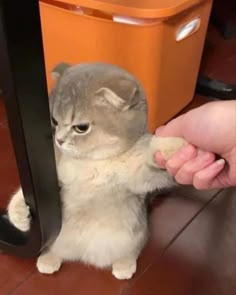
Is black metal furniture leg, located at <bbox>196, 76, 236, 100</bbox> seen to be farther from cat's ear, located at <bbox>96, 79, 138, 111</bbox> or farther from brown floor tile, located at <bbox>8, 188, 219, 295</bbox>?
cat's ear, located at <bbox>96, 79, 138, 111</bbox>

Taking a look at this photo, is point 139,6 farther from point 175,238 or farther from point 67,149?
point 175,238

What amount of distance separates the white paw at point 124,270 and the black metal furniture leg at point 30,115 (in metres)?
0.14

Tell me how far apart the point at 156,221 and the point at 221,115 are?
42 centimetres

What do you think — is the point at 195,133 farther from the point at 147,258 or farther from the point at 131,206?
the point at 147,258

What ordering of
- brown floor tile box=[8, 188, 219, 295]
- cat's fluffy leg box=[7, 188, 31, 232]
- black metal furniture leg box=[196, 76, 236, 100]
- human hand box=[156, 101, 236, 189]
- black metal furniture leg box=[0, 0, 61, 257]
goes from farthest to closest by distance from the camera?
1. black metal furniture leg box=[196, 76, 236, 100]
2. brown floor tile box=[8, 188, 219, 295]
3. cat's fluffy leg box=[7, 188, 31, 232]
4. human hand box=[156, 101, 236, 189]
5. black metal furniture leg box=[0, 0, 61, 257]

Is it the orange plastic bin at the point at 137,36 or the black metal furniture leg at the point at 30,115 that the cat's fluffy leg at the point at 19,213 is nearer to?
the black metal furniture leg at the point at 30,115

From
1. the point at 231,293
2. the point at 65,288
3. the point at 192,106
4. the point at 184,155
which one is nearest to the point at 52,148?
the point at 184,155

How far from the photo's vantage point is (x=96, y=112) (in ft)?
2.73

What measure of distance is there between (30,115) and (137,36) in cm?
46

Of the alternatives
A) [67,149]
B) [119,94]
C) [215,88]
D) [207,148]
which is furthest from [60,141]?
[215,88]

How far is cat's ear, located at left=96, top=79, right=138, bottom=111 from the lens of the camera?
80cm

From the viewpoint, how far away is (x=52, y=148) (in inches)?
32.0

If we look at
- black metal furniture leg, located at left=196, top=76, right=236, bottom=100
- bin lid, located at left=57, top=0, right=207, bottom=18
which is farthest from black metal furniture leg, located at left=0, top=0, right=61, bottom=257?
black metal furniture leg, located at left=196, top=76, right=236, bottom=100

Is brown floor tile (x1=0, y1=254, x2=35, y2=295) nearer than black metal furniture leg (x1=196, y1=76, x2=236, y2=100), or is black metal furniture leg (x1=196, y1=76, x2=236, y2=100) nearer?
brown floor tile (x1=0, y1=254, x2=35, y2=295)
